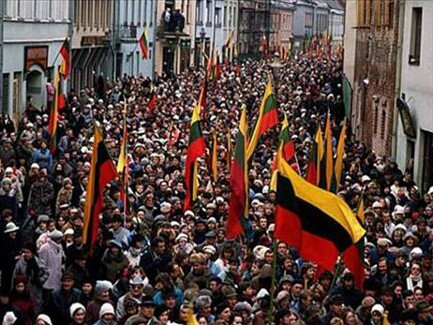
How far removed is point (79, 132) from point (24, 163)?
8.07 metres

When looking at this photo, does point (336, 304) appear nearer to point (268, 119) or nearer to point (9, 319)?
point (9, 319)

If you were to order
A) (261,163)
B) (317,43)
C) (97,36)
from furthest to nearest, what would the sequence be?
(317,43), (97,36), (261,163)

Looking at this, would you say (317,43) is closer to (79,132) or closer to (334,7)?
(334,7)

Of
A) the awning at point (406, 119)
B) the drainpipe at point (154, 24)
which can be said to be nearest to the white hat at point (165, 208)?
the awning at point (406, 119)

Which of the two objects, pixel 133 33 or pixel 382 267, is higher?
pixel 133 33

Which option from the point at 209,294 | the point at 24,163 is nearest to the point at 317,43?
the point at 24,163

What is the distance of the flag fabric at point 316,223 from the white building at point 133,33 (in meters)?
43.8

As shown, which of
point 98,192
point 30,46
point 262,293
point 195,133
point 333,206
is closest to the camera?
point 333,206

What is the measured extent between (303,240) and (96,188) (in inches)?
164

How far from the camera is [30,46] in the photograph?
40.4 metres

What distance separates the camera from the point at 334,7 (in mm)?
157375

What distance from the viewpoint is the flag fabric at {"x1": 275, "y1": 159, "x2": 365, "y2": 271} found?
42.5 ft

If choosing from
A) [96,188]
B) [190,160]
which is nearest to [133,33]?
[190,160]

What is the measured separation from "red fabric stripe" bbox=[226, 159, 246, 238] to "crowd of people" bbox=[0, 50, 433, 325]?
11.2 inches
